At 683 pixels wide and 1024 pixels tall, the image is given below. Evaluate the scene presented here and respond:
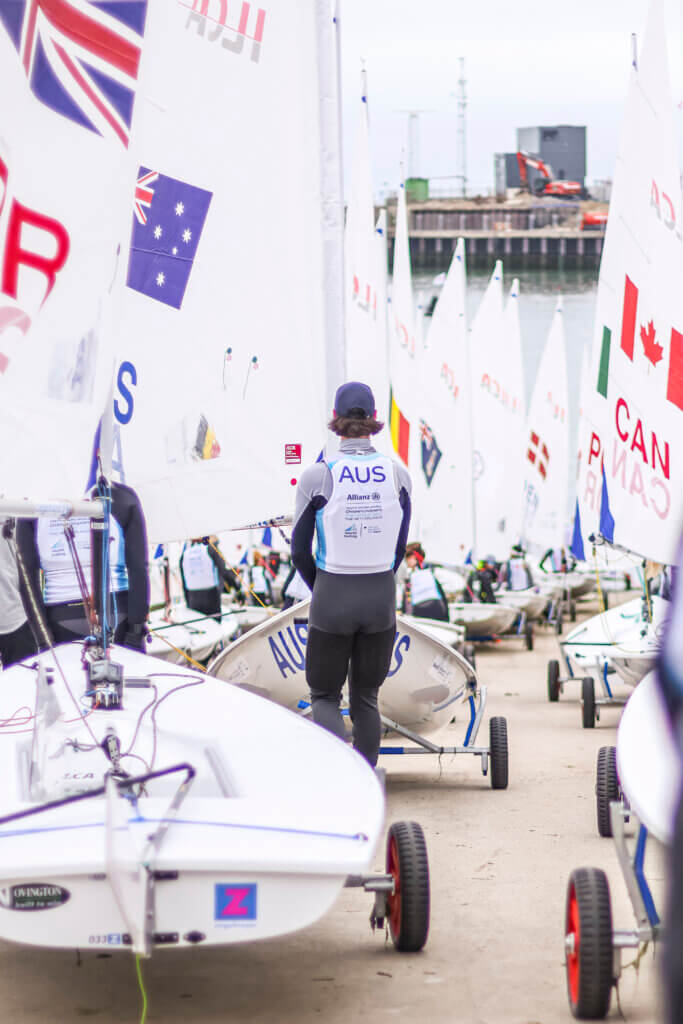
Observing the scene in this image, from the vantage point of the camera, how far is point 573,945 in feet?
10.3

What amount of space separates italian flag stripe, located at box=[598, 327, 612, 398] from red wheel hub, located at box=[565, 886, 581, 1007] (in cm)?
477

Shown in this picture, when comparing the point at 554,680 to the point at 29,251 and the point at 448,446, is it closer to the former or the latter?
the point at 29,251

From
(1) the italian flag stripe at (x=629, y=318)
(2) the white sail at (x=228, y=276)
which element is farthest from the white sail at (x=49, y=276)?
(1) the italian flag stripe at (x=629, y=318)

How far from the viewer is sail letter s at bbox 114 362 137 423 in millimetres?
6148

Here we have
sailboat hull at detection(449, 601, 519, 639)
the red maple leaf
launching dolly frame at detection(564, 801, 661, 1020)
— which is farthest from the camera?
sailboat hull at detection(449, 601, 519, 639)

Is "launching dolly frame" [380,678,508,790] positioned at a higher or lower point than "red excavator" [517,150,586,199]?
lower

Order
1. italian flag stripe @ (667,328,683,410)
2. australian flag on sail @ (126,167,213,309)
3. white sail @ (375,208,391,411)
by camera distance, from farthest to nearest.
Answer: white sail @ (375,208,391,411)
italian flag stripe @ (667,328,683,410)
australian flag on sail @ (126,167,213,309)

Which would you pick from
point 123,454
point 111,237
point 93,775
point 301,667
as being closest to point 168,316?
point 123,454

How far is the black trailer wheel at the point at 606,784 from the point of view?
4.63 meters

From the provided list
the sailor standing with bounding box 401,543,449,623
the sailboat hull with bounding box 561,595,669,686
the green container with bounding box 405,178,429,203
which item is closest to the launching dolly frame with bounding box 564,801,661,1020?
the sailboat hull with bounding box 561,595,669,686

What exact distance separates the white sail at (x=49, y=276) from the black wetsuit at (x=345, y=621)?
0.70 metres

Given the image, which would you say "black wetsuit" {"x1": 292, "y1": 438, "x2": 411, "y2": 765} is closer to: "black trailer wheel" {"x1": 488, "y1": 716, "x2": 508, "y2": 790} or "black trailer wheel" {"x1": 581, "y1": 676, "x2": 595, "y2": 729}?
"black trailer wheel" {"x1": 488, "y1": 716, "x2": 508, "y2": 790}

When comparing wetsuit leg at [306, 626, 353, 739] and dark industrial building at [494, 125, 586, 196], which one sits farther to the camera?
dark industrial building at [494, 125, 586, 196]

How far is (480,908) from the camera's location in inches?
156
